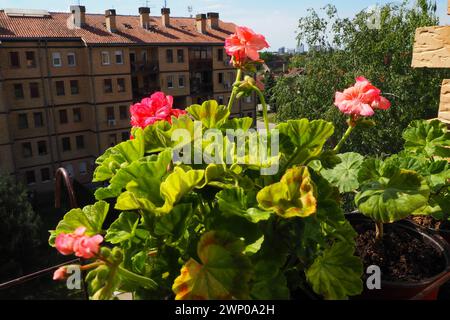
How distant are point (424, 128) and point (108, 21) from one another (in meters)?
18.8

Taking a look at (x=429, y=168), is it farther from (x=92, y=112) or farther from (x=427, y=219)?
(x=92, y=112)

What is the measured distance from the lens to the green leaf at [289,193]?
35.5 inches

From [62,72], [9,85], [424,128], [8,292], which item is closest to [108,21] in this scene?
[62,72]

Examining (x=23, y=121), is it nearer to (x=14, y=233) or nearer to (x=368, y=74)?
(x=14, y=233)

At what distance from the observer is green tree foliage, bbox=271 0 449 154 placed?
1127 cm

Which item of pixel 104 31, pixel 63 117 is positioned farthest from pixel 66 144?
pixel 104 31

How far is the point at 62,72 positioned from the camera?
18.0m

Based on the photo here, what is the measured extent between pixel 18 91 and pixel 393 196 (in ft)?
60.4

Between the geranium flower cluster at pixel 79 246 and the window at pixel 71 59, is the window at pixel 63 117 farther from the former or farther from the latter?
the geranium flower cluster at pixel 79 246

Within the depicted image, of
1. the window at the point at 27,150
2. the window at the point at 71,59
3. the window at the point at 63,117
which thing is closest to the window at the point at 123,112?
the window at the point at 63,117

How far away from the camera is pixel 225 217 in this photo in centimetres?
100

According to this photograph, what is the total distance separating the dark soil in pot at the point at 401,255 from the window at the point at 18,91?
18138mm

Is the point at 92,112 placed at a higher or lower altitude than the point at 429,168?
lower

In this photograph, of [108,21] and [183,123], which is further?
[108,21]
